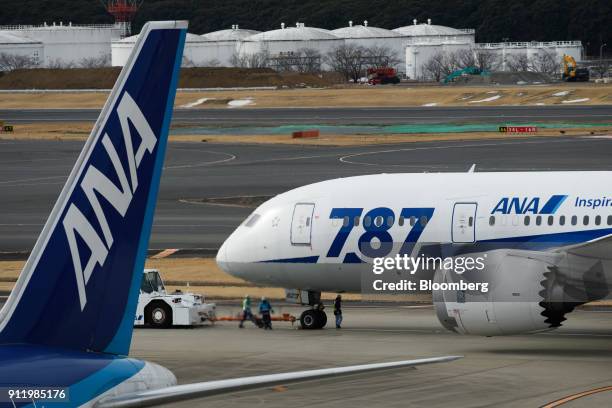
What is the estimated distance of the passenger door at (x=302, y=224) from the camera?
122 feet

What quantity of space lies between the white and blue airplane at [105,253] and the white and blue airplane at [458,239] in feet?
66.3

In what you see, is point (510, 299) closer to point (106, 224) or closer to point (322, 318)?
point (322, 318)

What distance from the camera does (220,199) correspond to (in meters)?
76.9

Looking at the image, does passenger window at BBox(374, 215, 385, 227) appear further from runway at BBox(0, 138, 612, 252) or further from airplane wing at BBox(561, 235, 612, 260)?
runway at BBox(0, 138, 612, 252)

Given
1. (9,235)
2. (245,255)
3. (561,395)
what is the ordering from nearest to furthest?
1. (561,395)
2. (245,255)
3. (9,235)

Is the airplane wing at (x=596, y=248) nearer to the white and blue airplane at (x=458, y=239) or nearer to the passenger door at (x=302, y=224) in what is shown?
the white and blue airplane at (x=458, y=239)

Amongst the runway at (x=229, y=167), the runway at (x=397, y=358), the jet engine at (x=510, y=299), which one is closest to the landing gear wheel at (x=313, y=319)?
the runway at (x=397, y=358)

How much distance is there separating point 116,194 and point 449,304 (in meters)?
21.0

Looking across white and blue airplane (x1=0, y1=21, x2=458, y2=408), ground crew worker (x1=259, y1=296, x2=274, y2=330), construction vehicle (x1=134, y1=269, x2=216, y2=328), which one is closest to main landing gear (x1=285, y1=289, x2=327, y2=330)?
ground crew worker (x1=259, y1=296, x2=274, y2=330)

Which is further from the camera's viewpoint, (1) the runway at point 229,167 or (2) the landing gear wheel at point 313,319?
(1) the runway at point 229,167

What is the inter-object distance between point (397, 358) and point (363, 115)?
119 m

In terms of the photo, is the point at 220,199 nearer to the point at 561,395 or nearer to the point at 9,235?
the point at 9,235

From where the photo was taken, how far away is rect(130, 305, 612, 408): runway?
28.5 m

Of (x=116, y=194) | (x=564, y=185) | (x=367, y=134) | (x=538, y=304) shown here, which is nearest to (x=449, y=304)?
(x=538, y=304)
